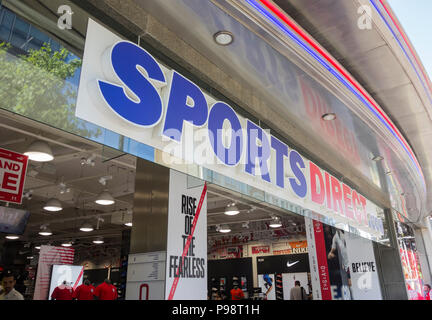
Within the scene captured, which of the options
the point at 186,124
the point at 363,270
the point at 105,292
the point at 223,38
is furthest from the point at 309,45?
the point at 363,270

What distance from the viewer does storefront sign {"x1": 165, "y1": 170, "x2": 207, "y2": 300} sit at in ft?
12.7

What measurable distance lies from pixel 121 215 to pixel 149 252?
7.70 m

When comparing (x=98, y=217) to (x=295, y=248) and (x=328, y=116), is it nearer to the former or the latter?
(x=295, y=248)

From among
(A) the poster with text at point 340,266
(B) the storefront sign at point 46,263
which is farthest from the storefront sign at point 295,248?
(B) the storefront sign at point 46,263

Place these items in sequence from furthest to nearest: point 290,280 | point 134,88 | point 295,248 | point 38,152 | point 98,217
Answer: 1. point 295,248
2. point 290,280
3. point 98,217
4. point 38,152
5. point 134,88

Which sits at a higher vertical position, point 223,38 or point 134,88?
point 223,38

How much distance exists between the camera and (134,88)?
2.27m

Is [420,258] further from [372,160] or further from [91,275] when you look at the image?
[91,275]

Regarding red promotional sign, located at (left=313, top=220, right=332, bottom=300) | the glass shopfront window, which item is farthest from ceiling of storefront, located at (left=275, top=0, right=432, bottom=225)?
red promotional sign, located at (left=313, top=220, right=332, bottom=300)

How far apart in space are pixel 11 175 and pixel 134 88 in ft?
11.3

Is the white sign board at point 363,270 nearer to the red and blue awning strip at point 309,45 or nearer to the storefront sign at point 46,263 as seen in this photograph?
the red and blue awning strip at point 309,45

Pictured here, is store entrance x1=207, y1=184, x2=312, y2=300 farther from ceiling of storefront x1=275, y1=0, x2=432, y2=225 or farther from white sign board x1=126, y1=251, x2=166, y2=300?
ceiling of storefront x1=275, y1=0, x2=432, y2=225

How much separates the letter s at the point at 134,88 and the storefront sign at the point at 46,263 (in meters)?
9.71

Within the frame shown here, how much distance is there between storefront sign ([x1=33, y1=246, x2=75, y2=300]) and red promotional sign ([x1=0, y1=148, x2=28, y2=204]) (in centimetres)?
657
